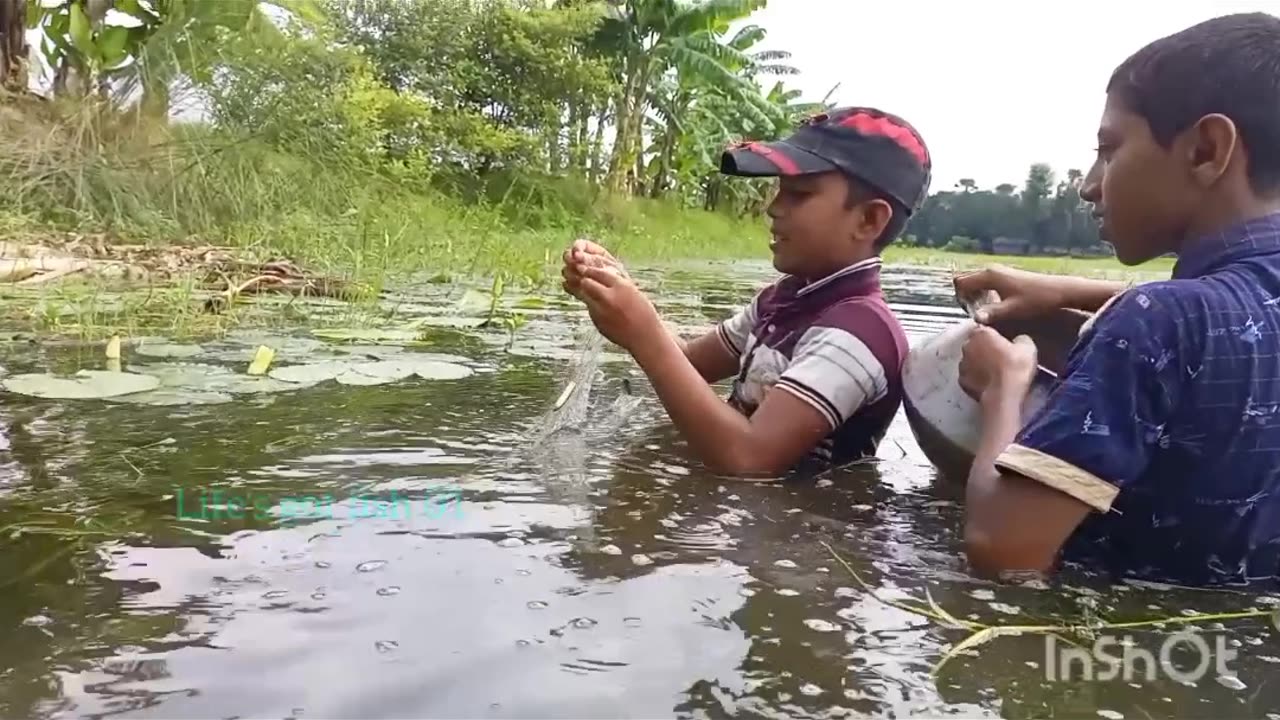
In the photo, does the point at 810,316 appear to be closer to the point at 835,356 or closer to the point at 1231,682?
the point at 835,356

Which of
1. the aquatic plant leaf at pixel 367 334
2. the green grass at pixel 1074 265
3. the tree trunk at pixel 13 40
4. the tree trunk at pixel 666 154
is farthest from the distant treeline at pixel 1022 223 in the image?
the tree trunk at pixel 666 154

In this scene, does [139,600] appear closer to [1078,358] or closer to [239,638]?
[239,638]

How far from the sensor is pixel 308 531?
1.45 metres

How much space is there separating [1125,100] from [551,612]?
1034mm

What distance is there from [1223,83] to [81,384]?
86.1 inches

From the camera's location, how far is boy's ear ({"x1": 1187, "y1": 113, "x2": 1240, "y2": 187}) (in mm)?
1337

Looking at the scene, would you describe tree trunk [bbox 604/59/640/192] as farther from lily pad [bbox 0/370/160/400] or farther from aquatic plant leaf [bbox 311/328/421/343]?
lily pad [bbox 0/370/160/400]

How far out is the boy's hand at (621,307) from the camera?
6.39ft

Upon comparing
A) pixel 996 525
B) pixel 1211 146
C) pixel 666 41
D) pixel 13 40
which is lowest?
pixel 996 525

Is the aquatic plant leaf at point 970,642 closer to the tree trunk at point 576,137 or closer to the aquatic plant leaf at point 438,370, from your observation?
the aquatic plant leaf at point 438,370

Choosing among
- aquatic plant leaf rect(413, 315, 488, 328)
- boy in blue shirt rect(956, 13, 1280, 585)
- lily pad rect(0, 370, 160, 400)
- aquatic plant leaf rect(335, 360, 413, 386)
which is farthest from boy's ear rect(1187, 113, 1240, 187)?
aquatic plant leaf rect(413, 315, 488, 328)

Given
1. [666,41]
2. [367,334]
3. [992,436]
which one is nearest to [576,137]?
[666,41]

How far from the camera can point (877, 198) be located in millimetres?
2133

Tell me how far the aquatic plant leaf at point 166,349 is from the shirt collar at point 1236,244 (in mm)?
2470
